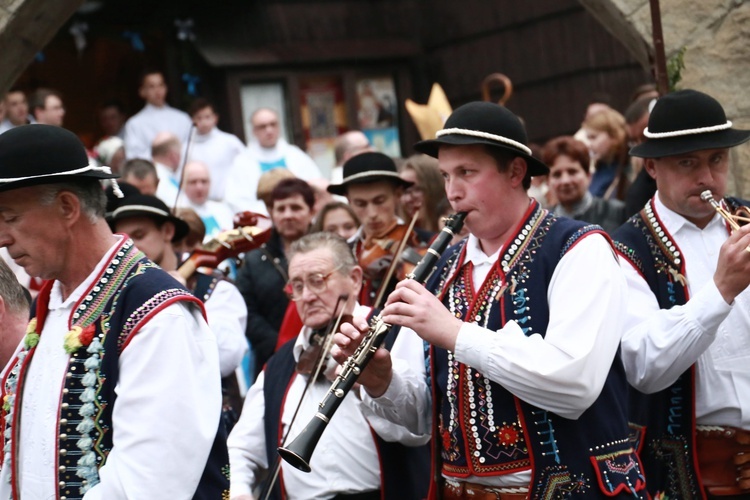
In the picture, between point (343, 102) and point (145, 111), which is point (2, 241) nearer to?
point (145, 111)

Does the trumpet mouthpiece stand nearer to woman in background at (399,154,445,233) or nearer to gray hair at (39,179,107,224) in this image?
gray hair at (39,179,107,224)

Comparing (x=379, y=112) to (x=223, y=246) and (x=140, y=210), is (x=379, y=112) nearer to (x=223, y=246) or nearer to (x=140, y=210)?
(x=223, y=246)

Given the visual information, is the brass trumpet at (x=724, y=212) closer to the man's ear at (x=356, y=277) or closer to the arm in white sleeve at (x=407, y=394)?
the arm in white sleeve at (x=407, y=394)

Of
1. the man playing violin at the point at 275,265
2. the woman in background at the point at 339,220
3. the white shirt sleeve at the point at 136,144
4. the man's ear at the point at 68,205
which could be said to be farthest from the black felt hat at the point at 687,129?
the white shirt sleeve at the point at 136,144

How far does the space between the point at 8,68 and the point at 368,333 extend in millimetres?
3109

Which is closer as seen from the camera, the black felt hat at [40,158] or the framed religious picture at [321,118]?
the black felt hat at [40,158]

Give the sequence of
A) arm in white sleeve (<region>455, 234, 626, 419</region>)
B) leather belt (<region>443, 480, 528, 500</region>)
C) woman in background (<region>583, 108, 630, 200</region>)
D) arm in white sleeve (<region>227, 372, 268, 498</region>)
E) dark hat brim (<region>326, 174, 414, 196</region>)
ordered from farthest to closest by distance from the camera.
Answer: woman in background (<region>583, 108, 630, 200</region>) → dark hat brim (<region>326, 174, 414, 196</region>) → arm in white sleeve (<region>227, 372, 268, 498</region>) → leather belt (<region>443, 480, 528, 500</region>) → arm in white sleeve (<region>455, 234, 626, 419</region>)

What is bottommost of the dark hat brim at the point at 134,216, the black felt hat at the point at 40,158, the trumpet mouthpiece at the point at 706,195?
the trumpet mouthpiece at the point at 706,195

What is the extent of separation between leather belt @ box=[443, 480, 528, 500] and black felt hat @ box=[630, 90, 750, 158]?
1.25m

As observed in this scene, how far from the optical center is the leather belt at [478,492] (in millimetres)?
3488

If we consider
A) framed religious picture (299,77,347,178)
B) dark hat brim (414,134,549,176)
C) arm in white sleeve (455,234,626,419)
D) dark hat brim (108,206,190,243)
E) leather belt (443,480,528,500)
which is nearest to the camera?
arm in white sleeve (455,234,626,419)

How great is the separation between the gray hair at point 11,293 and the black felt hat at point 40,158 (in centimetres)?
85

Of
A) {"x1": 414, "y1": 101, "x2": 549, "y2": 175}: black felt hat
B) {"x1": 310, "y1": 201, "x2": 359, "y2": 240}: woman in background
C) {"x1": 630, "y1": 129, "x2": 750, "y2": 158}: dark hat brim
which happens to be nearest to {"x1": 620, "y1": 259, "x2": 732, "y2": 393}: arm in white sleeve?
{"x1": 630, "y1": 129, "x2": 750, "y2": 158}: dark hat brim

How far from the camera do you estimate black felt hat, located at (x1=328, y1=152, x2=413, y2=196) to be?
595cm
